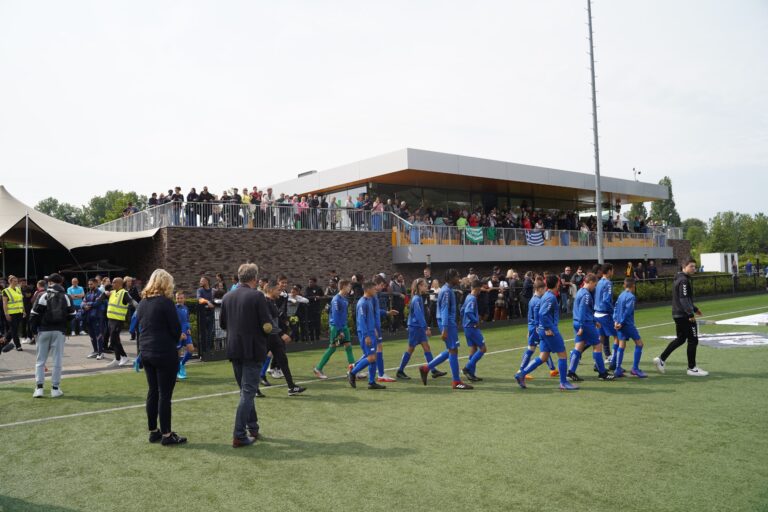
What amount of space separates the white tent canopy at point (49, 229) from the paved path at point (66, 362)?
526 cm

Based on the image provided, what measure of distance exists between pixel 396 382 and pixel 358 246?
14660 millimetres

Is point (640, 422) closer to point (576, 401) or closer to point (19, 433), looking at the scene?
point (576, 401)

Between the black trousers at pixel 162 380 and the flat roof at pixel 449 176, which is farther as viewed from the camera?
the flat roof at pixel 449 176

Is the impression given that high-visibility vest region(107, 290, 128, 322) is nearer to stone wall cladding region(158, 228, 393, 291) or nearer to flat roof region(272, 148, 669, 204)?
stone wall cladding region(158, 228, 393, 291)

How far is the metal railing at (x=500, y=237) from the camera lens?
1009 inches

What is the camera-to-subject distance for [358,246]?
24297mm

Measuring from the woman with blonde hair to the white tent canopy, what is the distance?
46.9 ft

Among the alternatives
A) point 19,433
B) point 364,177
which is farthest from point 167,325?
point 364,177

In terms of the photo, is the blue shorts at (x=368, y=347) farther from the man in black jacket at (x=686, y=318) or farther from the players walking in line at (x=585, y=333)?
Answer: the man in black jacket at (x=686, y=318)

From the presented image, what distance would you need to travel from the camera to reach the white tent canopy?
2023 cm

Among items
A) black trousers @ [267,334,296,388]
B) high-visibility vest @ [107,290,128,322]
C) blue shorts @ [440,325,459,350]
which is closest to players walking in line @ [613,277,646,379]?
blue shorts @ [440,325,459,350]

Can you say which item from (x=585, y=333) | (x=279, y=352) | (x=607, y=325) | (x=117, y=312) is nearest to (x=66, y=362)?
(x=117, y=312)

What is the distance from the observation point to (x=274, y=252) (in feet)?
71.5

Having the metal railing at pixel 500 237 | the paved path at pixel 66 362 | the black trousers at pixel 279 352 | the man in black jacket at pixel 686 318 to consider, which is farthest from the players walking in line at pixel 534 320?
the metal railing at pixel 500 237
